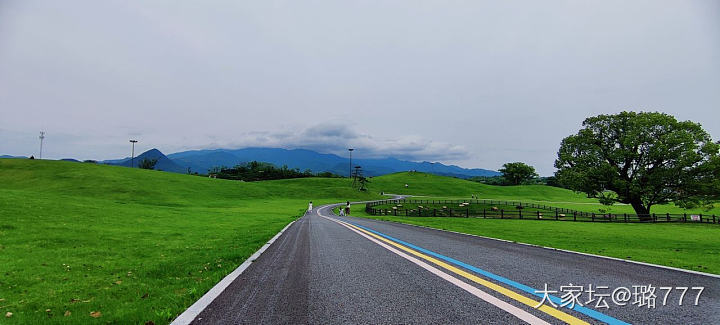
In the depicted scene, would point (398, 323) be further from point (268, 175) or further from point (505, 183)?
point (505, 183)

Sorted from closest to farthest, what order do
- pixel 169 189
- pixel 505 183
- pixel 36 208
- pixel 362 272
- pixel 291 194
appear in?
pixel 362 272, pixel 36 208, pixel 169 189, pixel 291 194, pixel 505 183

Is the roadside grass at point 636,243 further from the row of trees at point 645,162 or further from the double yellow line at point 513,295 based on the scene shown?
the row of trees at point 645,162

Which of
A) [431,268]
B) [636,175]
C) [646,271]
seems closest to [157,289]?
[431,268]

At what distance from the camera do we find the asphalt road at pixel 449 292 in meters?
3.64

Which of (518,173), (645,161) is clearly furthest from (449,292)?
(518,173)

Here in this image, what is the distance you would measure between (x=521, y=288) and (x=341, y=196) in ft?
283

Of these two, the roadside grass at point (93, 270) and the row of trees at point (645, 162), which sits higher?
the row of trees at point (645, 162)

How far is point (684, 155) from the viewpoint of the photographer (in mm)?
32250

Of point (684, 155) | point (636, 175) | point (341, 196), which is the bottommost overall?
point (341, 196)

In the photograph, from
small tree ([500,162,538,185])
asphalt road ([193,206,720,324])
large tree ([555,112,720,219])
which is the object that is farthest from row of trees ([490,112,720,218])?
small tree ([500,162,538,185])

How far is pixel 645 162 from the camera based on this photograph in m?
34.3

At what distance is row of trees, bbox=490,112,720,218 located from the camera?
3241 centimetres

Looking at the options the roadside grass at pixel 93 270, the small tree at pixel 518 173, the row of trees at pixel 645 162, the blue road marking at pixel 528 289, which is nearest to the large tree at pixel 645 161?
the row of trees at pixel 645 162

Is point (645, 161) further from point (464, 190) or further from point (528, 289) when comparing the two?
point (464, 190)
